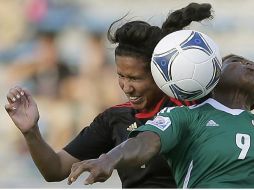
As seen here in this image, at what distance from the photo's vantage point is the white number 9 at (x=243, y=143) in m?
3.33

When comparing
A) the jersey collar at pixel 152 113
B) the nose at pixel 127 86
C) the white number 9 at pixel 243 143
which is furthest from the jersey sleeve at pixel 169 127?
the jersey collar at pixel 152 113

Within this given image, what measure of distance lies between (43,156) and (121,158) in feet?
3.65

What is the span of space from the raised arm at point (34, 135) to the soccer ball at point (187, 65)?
0.65 meters

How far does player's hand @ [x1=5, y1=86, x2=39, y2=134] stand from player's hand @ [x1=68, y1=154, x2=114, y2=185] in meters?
0.88

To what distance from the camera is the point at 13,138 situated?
30.2 feet

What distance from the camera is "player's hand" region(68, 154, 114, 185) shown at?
275 cm

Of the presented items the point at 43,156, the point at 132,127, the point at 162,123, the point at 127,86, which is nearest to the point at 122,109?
the point at 132,127

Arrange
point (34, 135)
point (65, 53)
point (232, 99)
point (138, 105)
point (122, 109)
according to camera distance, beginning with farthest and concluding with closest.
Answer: point (65, 53)
point (122, 109)
point (138, 105)
point (34, 135)
point (232, 99)

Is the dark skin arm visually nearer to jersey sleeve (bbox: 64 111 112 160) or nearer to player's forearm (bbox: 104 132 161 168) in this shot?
player's forearm (bbox: 104 132 161 168)

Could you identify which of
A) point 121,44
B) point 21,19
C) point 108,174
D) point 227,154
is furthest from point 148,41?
point 21,19

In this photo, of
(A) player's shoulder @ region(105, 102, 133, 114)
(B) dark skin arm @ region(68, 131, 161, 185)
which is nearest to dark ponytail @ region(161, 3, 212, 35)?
(A) player's shoulder @ region(105, 102, 133, 114)

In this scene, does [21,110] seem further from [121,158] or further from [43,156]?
[121,158]

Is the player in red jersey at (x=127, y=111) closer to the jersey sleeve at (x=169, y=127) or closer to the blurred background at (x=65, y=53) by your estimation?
the jersey sleeve at (x=169, y=127)

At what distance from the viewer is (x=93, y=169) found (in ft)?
9.16
